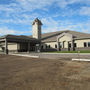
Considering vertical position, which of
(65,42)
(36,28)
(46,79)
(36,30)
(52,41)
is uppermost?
(36,28)

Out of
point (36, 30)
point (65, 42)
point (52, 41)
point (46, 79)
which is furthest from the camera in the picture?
point (36, 30)

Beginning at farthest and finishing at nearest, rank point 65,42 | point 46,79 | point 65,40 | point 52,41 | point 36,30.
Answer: point 36,30 → point 52,41 → point 65,42 → point 65,40 → point 46,79

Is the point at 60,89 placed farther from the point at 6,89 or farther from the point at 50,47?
the point at 50,47

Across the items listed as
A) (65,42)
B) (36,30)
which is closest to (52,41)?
(65,42)

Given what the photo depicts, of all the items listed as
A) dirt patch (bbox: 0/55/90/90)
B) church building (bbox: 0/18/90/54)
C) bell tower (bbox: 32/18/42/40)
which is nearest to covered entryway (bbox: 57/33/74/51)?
church building (bbox: 0/18/90/54)

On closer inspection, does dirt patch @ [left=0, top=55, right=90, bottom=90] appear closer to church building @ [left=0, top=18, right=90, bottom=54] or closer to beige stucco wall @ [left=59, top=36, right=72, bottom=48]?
church building @ [left=0, top=18, right=90, bottom=54]

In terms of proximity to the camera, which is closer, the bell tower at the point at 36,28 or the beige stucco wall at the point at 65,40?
the beige stucco wall at the point at 65,40

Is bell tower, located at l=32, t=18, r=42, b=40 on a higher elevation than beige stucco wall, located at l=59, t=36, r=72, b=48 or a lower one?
higher

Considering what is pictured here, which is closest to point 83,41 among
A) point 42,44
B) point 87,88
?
point 42,44

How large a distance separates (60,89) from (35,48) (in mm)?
37800

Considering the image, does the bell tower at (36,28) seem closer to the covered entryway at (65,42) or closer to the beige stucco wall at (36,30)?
the beige stucco wall at (36,30)

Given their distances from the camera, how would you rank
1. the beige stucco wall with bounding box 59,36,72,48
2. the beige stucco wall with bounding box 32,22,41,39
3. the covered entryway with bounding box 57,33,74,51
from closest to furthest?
the covered entryway with bounding box 57,33,74,51 < the beige stucco wall with bounding box 59,36,72,48 < the beige stucco wall with bounding box 32,22,41,39

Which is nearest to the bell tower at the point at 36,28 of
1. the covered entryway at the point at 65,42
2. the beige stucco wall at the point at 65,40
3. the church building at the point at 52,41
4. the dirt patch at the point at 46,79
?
the church building at the point at 52,41

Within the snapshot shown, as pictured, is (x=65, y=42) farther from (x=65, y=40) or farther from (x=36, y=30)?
(x=36, y=30)
